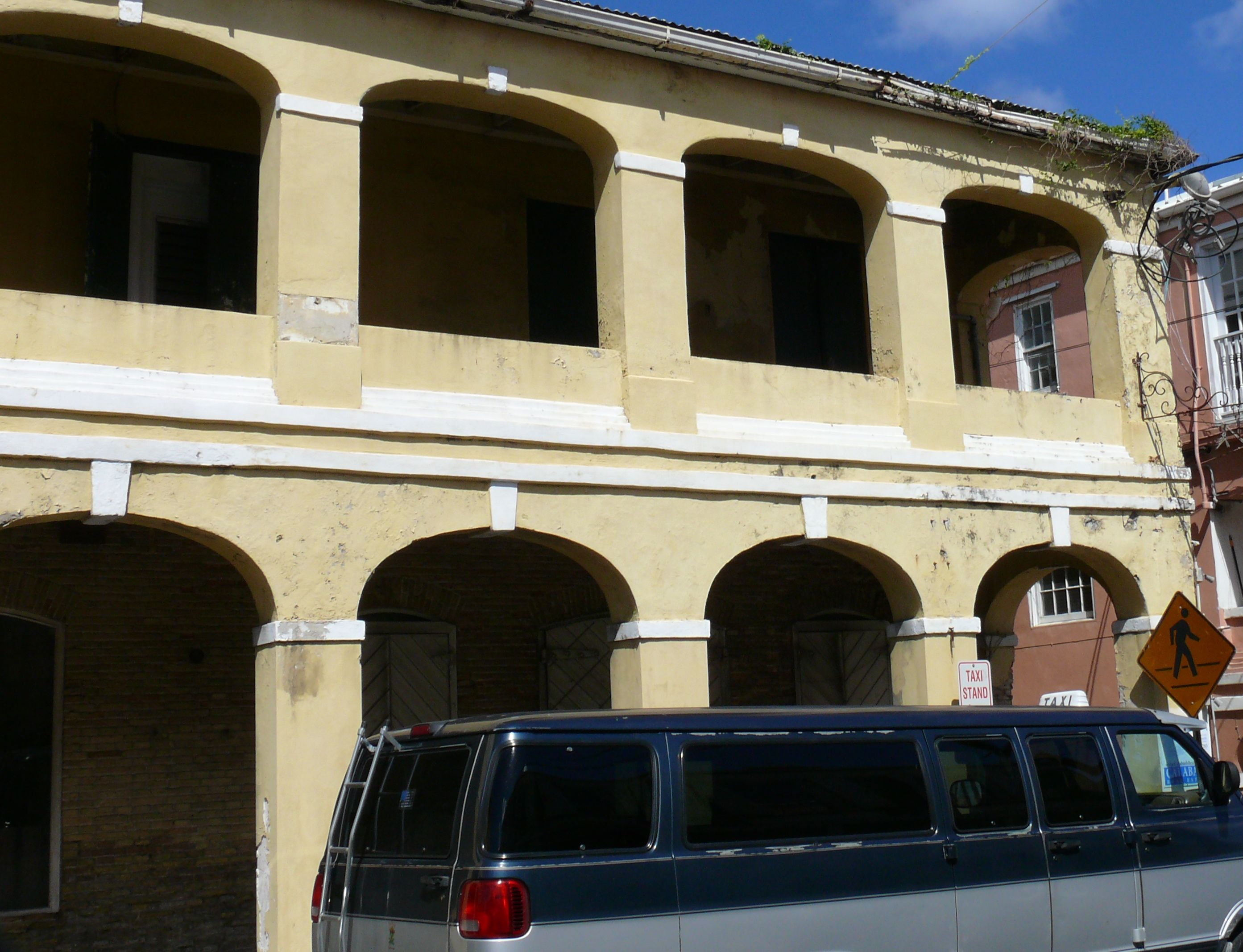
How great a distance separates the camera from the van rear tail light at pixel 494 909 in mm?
5531

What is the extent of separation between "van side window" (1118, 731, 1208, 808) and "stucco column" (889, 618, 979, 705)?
3585 mm

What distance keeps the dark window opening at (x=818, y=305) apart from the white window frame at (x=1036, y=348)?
28.5 ft

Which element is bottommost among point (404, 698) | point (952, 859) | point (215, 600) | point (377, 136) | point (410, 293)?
point (952, 859)

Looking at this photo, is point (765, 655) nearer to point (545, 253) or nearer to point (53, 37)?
point (545, 253)

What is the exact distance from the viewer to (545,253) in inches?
502

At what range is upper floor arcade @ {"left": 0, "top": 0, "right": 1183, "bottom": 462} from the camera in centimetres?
952

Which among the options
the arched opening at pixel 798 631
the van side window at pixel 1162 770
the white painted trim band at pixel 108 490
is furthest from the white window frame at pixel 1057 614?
the white painted trim band at pixel 108 490

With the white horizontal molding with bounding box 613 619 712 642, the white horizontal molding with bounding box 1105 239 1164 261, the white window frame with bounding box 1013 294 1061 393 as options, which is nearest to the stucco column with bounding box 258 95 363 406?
the white horizontal molding with bounding box 613 619 712 642

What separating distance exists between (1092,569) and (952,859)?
285 inches

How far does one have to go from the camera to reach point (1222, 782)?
310 inches

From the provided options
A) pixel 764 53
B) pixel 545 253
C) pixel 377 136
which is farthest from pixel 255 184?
pixel 764 53

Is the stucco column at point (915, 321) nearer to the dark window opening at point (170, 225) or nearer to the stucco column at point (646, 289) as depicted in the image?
the stucco column at point (646, 289)

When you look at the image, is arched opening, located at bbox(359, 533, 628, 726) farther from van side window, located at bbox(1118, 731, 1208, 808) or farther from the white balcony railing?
the white balcony railing

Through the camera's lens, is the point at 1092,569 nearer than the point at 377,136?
No
